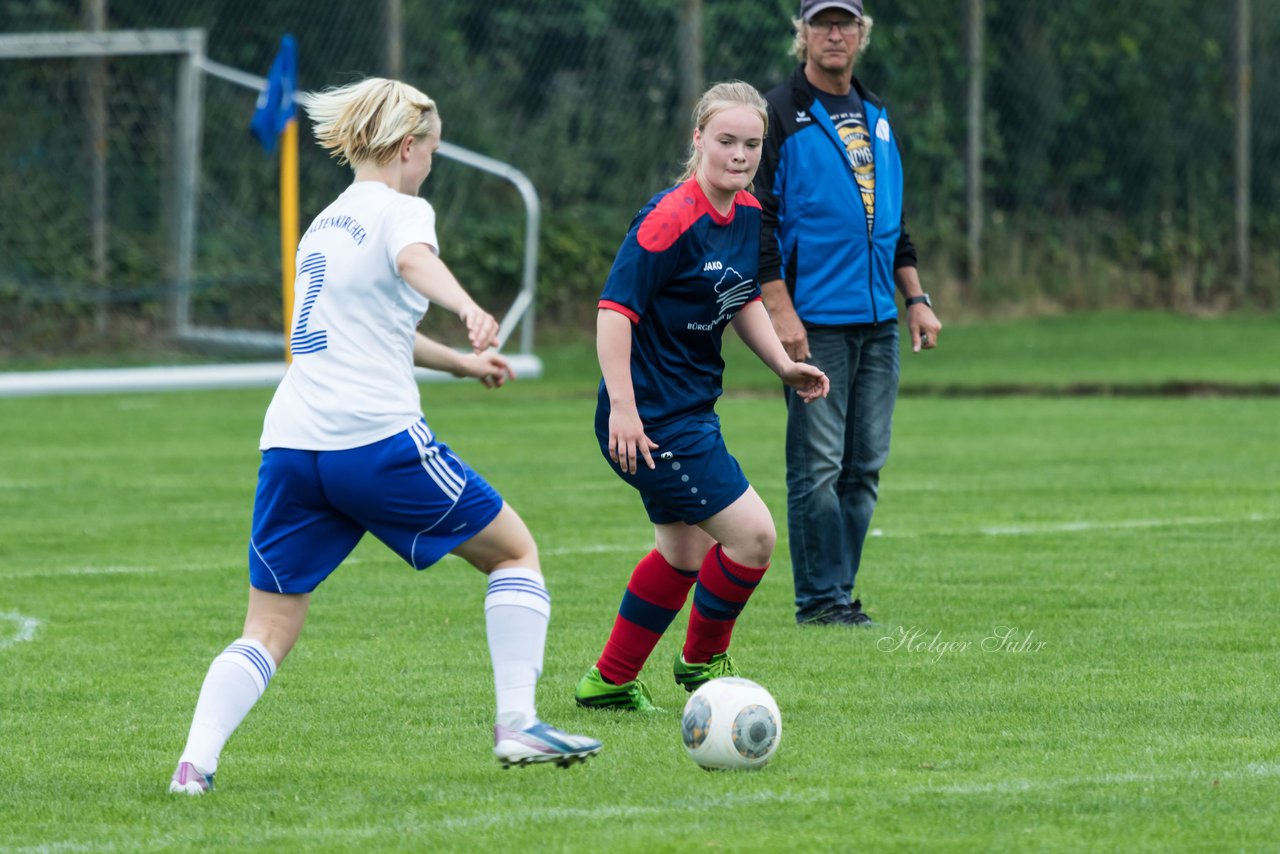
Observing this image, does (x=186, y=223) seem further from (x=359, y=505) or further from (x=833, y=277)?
(x=359, y=505)

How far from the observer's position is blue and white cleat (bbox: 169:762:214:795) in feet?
15.6

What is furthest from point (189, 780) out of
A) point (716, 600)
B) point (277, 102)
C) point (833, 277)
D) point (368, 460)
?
point (277, 102)

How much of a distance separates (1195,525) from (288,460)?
6.07 metres

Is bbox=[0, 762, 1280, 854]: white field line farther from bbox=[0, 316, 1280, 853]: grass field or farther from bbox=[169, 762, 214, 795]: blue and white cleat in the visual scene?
bbox=[169, 762, 214, 795]: blue and white cleat

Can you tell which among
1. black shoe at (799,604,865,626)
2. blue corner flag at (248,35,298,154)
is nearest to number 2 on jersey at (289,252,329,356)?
black shoe at (799,604,865,626)

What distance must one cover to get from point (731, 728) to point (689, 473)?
0.95m

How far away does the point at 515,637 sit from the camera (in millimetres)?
4855

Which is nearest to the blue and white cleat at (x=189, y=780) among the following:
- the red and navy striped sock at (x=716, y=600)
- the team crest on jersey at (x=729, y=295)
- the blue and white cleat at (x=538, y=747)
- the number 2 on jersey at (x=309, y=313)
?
the blue and white cleat at (x=538, y=747)

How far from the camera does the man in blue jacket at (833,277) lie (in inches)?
287

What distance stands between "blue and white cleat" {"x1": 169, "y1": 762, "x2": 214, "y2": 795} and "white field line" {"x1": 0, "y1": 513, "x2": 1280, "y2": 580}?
4064 millimetres

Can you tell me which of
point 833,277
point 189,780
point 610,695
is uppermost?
point 833,277

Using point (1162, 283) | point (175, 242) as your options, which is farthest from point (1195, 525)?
point (1162, 283)

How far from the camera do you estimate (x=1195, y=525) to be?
973cm

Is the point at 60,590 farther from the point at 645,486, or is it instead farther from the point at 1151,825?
the point at 1151,825
